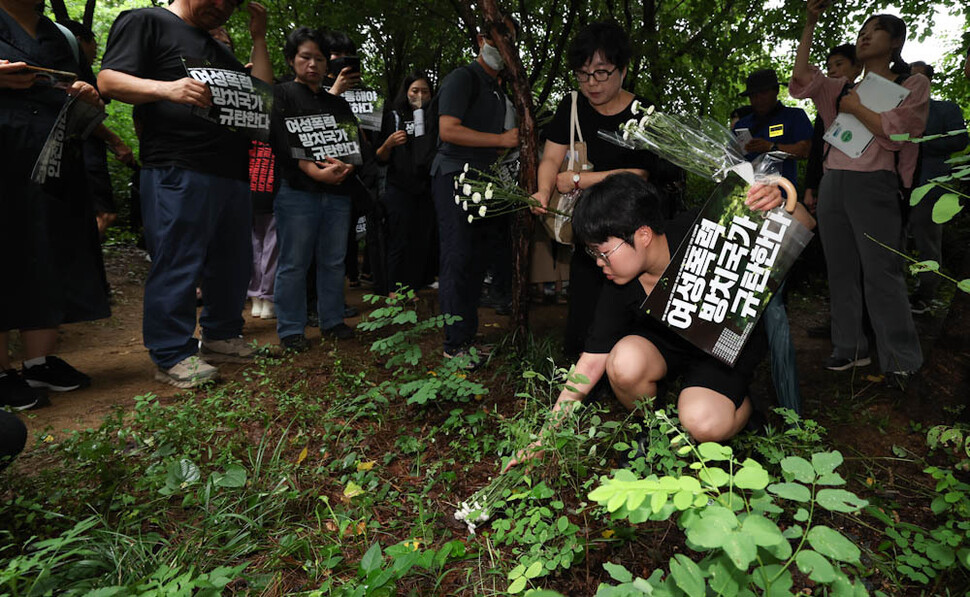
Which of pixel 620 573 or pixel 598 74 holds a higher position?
pixel 598 74

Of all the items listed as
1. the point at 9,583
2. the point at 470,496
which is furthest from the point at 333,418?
the point at 9,583

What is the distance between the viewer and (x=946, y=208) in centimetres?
123

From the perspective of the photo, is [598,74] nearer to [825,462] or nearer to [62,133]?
[825,462]

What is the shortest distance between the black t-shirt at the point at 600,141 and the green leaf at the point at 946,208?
181 centimetres

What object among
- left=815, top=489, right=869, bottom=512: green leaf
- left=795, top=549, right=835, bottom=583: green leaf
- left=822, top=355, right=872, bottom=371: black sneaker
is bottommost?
left=822, top=355, right=872, bottom=371: black sneaker

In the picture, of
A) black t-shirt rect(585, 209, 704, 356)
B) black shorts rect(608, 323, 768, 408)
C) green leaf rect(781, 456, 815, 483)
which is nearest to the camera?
green leaf rect(781, 456, 815, 483)

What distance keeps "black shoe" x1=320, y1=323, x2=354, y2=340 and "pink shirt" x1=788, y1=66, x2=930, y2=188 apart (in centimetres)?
360

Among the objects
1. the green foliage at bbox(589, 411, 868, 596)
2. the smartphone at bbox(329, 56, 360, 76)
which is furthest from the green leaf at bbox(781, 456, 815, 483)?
the smartphone at bbox(329, 56, 360, 76)

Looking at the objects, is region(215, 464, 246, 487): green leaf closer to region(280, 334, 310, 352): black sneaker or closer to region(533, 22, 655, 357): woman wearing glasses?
region(280, 334, 310, 352): black sneaker

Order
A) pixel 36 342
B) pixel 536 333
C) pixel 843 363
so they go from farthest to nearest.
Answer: pixel 536 333, pixel 843 363, pixel 36 342

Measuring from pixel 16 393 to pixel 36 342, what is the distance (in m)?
0.42

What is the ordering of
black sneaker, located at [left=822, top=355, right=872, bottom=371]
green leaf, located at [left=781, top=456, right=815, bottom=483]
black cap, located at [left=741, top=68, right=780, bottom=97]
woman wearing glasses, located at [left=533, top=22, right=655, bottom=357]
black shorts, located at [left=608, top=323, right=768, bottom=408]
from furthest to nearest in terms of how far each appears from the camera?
black cap, located at [left=741, top=68, right=780, bottom=97] < black sneaker, located at [left=822, top=355, right=872, bottom=371] < woman wearing glasses, located at [left=533, top=22, right=655, bottom=357] < black shorts, located at [left=608, top=323, right=768, bottom=408] < green leaf, located at [left=781, top=456, right=815, bottom=483]

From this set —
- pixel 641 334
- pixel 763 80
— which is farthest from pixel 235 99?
pixel 763 80

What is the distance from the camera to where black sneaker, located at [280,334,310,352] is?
152 inches
